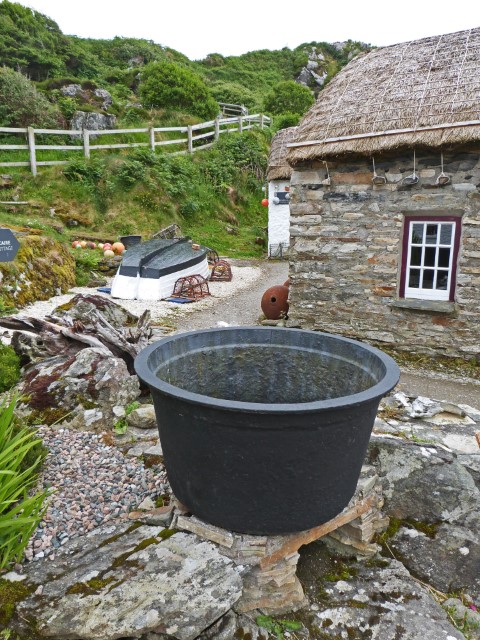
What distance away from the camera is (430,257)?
694 centimetres

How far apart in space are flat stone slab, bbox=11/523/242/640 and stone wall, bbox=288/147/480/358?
5.38m

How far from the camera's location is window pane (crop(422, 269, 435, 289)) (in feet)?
23.0

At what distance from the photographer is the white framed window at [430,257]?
673cm

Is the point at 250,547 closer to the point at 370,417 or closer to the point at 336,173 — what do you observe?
the point at 370,417

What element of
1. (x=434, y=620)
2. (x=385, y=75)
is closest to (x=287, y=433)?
(x=434, y=620)

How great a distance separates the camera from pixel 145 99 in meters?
22.3

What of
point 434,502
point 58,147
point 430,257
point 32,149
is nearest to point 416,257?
point 430,257

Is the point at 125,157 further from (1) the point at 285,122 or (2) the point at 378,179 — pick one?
(2) the point at 378,179

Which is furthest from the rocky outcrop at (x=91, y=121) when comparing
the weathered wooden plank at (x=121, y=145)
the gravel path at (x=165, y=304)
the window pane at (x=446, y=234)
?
the window pane at (x=446, y=234)

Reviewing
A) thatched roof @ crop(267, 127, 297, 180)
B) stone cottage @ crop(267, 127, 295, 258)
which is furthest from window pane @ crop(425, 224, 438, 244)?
thatched roof @ crop(267, 127, 297, 180)

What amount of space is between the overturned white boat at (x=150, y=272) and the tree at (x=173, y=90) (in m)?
13.5

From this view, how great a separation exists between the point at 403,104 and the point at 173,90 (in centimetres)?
1775

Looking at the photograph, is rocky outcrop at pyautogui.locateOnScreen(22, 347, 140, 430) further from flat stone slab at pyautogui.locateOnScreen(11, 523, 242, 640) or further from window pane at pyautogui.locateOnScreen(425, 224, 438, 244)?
window pane at pyautogui.locateOnScreen(425, 224, 438, 244)

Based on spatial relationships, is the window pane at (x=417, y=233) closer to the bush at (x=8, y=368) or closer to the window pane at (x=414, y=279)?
the window pane at (x=414, y=279)
